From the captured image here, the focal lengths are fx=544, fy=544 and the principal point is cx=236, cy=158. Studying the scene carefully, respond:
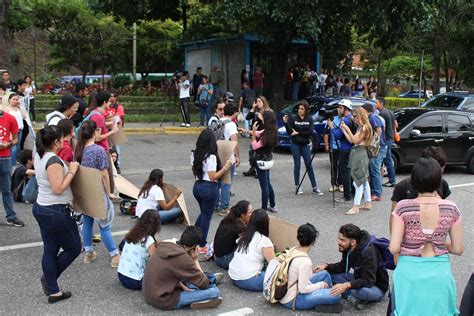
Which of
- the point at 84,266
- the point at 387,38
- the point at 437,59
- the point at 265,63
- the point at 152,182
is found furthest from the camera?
the point at 437,59

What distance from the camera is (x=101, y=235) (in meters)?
6.10

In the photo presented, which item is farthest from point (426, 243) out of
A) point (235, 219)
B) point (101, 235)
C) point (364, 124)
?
point (364, 124)

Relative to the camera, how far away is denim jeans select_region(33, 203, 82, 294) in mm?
4852

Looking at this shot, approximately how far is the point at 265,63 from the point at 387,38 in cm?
667

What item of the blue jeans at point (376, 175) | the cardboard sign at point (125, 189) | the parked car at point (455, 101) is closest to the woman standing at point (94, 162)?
the cardboard sign at point (125, 189)

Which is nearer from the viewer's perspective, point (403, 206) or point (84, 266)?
point (403, 206)

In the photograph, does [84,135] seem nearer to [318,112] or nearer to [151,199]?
[151,199]

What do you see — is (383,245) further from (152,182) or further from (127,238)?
(152,182)

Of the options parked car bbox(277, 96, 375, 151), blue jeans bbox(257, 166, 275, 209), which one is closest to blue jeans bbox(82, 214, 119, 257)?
blue jeans bbox(257, 166, 275, 209)

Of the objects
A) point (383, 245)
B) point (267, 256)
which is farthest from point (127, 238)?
point (383, 245)

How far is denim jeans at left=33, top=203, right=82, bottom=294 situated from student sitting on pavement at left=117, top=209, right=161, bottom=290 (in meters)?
0.53

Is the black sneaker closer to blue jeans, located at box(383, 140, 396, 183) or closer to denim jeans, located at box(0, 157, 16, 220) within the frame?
A: denim jeans, located at box(0, 157, 16, 220)

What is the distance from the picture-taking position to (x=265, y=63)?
22781 mm

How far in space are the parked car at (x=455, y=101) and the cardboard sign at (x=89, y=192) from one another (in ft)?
40.4
